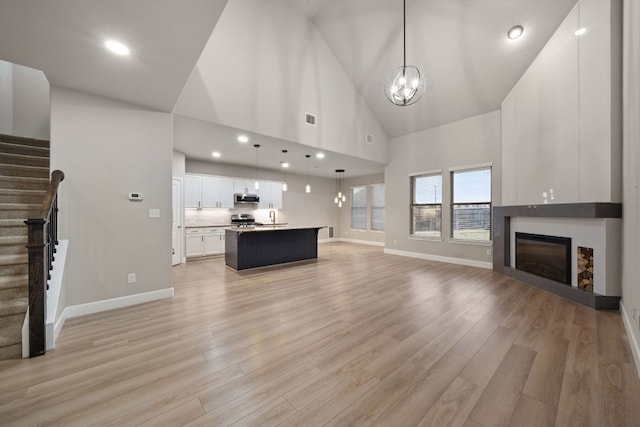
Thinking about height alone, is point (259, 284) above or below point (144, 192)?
below

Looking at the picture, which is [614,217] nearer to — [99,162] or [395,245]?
Answer: [395,245]

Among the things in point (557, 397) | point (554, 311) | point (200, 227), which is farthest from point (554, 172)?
point (200, 227)

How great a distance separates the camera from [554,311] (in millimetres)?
3137

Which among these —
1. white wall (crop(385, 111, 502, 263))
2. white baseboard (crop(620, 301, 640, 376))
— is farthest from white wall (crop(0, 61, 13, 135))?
white baseboard (crop(620, 301, 640, 376))

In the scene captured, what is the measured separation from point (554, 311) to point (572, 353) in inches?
48.2

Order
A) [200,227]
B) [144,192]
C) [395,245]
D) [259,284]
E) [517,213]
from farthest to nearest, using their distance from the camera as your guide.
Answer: [395,245] < [200,227] < [517,213] < [259,284] < [144,192]

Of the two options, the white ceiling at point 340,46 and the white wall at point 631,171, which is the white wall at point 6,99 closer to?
the white ceiling at point 340,46

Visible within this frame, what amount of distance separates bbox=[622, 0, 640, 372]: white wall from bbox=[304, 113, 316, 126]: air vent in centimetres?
449

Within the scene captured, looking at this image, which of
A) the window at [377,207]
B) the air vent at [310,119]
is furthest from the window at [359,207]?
Result: the air vent at [310,119]

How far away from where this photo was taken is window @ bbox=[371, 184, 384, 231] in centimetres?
938

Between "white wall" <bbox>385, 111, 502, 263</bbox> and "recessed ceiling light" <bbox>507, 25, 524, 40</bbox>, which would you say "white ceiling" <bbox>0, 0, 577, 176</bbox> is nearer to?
"recessed ceiling light" <bbox>507, 25, 524, 40</bbox>

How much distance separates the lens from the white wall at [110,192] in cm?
298

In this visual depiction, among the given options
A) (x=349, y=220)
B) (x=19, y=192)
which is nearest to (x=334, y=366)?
(x=19, y=192)

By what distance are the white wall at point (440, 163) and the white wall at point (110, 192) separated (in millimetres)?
5946
